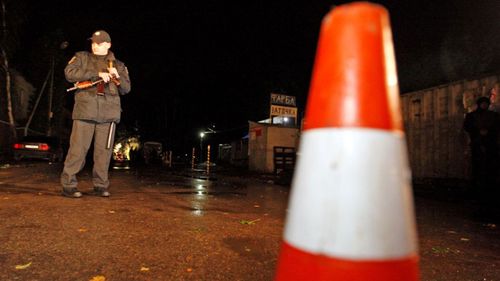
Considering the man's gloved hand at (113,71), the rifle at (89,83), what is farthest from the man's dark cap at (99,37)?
the man's gloved hand at (113,71)

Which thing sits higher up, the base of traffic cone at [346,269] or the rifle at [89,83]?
the rifle at [89,83]

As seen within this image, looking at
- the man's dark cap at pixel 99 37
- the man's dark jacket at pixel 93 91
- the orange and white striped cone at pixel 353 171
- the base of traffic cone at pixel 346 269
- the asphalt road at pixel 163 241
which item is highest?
the man's dark cap at pixel 99 37

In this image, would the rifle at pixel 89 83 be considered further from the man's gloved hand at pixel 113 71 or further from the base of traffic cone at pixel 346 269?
the base of traffic cone at pixel 346 269

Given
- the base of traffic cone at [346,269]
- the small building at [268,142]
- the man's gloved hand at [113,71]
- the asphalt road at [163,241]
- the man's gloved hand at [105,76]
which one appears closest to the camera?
the base of traffic cone at [346,269]

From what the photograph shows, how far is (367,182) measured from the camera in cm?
119

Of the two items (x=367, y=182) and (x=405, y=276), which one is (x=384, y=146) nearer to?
(x=367, y=182)

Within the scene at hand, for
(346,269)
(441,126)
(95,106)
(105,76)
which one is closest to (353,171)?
(346,269)

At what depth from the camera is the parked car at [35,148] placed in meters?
19.2

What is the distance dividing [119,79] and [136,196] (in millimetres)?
1710

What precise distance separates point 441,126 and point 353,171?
1065cm

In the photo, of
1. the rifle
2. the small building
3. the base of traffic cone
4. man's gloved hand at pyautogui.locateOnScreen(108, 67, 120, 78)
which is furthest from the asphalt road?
the small building

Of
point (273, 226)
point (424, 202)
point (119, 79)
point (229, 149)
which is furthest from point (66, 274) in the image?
point (229, 149)

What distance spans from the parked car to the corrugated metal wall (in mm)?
16897

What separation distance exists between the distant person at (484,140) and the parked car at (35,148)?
757 inches
